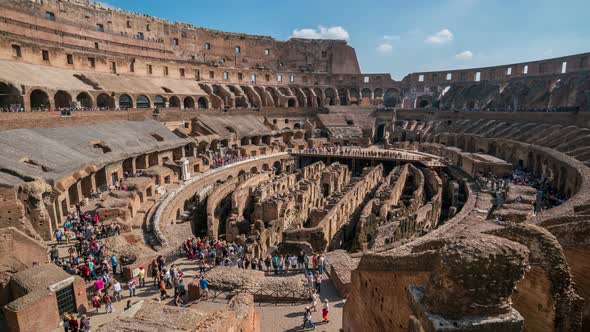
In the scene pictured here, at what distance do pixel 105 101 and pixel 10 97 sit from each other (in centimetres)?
771

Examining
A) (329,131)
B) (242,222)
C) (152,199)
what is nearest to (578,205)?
(242,222)

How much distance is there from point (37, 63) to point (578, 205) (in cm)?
3435

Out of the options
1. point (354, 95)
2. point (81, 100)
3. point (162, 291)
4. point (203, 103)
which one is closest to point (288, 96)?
point (354, 95)

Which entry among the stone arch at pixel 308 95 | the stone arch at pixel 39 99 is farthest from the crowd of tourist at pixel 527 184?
the stone arch at pixel 308 95

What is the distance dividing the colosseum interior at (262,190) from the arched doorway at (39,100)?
0.14 metres

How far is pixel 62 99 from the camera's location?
26.5 meters

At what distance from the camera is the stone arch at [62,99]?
25406 mm

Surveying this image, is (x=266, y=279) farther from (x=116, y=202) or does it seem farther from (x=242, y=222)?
(x=116, y=202)

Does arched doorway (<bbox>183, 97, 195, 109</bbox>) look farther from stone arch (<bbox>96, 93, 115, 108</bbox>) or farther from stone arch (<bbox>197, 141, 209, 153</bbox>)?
stone arch (<bbox>197, 141, 209, 153</bbox>)

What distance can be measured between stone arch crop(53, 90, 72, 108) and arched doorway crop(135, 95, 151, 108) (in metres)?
6.31

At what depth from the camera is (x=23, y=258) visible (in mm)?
9266

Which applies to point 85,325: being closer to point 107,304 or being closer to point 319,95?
point 107,304

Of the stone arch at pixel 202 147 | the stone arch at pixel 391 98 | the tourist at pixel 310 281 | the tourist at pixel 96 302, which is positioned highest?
the stone arch at pixel 391 98

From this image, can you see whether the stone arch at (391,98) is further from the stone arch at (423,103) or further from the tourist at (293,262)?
the tourist at (293,262)
